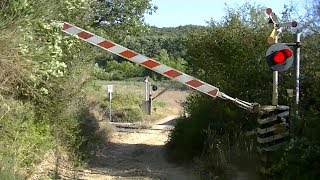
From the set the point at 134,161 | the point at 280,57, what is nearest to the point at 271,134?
the point at 280,57

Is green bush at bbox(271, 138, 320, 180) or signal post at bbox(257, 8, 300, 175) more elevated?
signal post at bbox(257, 8, 300, 175)

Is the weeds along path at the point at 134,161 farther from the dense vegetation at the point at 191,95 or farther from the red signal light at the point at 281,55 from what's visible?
the red signal light at the point at 281,55

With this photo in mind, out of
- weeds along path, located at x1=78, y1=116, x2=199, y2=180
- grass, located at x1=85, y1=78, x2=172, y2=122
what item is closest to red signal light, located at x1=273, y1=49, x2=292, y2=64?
weeds along path, located at x1=78, y1=116, x2=199, y2=180

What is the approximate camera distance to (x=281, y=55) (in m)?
8.92

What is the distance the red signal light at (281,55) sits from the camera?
29.1ft

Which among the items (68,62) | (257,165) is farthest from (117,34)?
(257,165)

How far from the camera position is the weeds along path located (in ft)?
39.9

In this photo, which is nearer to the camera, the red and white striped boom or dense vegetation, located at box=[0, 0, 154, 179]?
dense vegetation, located at box=[0, 0, 154, 179]

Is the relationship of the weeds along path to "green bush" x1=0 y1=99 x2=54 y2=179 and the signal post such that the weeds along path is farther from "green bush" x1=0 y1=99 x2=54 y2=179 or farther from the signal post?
the signal post

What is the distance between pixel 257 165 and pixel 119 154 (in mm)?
7558

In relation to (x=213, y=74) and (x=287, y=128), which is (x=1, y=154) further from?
(x=213, y=74)

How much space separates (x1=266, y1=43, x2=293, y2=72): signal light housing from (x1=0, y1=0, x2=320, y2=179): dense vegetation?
0.59 meters

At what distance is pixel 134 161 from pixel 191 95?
259 cm

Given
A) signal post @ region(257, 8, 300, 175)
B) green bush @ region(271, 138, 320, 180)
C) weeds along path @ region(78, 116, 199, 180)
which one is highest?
signal post @ region(257, 8, 300, 175)
